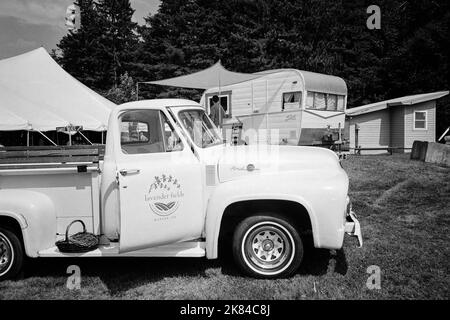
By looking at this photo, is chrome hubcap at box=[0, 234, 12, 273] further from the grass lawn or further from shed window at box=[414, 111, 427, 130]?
shed window at box=[414, 111, 427, 130]

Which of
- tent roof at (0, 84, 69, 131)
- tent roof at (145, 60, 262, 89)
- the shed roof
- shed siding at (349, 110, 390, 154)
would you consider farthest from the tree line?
tent roof at (145, 60, 262, 89)

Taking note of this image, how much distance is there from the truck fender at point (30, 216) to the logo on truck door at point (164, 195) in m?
1.29

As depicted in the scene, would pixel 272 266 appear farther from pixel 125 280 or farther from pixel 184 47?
pixel 184 47

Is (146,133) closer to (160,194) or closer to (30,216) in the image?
(160,194)

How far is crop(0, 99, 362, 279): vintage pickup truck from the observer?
412 centimetres

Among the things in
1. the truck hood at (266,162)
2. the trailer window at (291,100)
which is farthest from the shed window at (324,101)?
the truck hood at (266,162)

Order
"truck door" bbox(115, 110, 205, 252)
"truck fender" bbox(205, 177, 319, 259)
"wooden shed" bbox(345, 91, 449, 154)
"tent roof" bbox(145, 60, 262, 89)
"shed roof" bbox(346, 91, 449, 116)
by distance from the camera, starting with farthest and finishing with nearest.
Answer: "wooden shed" bbox(345, 91, 449, 154), "shed roof" bbox(346, 91, 449, 116), "tent roof" bbox(145, 60, 262, 89), "truck fender" bbox(205, 177, 319, 259), "truck door" bbox(115, 110, 205, 252)

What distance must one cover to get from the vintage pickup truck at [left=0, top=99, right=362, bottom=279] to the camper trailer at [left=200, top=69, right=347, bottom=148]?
905cm

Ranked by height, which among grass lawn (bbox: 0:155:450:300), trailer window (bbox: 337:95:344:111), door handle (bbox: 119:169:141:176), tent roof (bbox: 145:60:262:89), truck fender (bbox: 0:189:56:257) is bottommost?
grass lawn (bbox: 0:155:450:300)

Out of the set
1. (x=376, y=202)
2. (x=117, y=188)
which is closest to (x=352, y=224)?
(x=117, y=188)

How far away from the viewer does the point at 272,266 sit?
4.34 meters

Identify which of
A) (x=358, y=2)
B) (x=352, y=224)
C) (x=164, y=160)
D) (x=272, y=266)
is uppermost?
(x=358, y=2)

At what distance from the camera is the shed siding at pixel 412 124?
22875 millimetres
